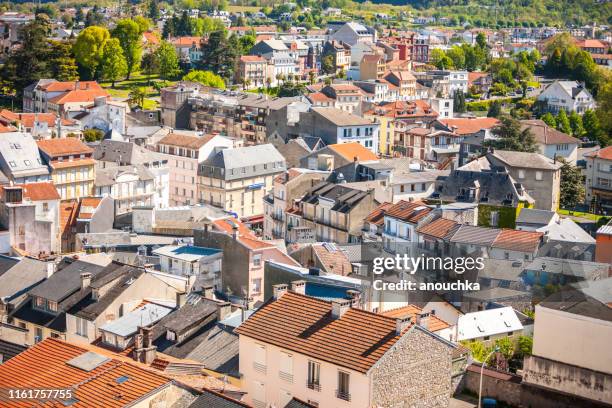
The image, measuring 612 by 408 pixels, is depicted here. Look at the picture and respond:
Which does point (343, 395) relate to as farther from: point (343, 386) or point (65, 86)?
point (65, 86)

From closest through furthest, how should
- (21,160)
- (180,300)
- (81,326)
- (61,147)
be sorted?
(180,300) → (81,326) → (21,160) → (61,147)

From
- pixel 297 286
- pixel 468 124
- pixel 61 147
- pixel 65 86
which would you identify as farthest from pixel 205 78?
pixel 297 286

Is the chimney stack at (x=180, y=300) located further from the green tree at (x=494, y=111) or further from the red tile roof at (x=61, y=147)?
the green tree at (x=494, y=111)

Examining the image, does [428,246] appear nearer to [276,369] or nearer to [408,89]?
[276,369]

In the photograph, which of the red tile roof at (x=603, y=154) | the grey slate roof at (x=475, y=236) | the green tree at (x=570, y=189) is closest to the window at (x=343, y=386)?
the grey slate roof at (x=475, y=236)

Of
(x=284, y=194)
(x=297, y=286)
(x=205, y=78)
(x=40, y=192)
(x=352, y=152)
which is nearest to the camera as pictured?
(x=297, y=286)

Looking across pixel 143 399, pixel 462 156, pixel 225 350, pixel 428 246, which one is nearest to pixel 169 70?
pixel 462 156
